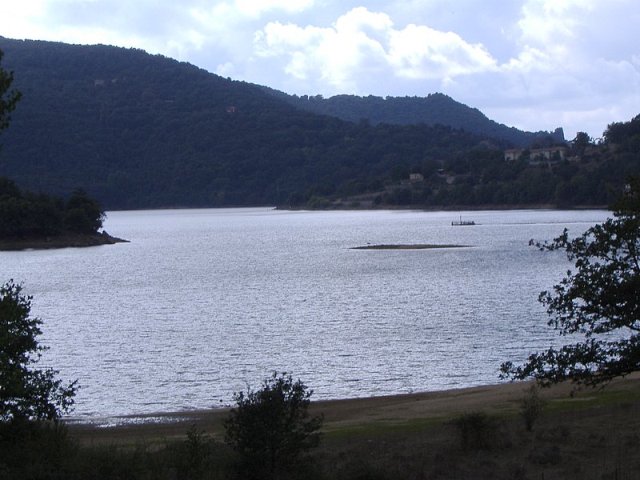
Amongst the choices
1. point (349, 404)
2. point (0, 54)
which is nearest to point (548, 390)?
point (349, 404)

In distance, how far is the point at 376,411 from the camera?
25094mm

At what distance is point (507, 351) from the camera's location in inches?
1374

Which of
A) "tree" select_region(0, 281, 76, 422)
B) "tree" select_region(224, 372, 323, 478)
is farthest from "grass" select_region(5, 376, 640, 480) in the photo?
"tree" select_region(0, 281, 76, 422)

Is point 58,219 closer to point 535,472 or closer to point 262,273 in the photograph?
point 262,273

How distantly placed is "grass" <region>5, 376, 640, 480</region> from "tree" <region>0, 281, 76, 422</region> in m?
0.53

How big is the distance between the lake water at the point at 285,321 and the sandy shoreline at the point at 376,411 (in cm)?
170

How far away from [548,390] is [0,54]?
63.5ft

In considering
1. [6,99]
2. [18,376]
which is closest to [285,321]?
[18,376]

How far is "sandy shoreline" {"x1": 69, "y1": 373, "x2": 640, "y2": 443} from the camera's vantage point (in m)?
23.1

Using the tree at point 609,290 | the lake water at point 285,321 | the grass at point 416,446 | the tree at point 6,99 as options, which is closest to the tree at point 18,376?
the grass at point 416,446

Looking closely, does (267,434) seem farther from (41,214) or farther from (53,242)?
(53,242)

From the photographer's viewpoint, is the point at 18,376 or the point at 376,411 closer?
the point at 18,376

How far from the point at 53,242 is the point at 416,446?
108939mm

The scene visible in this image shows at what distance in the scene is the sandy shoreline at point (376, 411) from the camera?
23.1 metres
